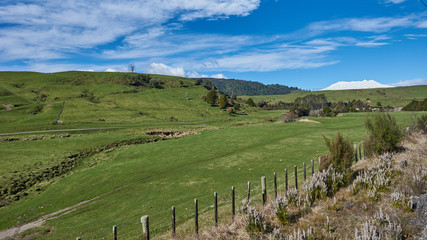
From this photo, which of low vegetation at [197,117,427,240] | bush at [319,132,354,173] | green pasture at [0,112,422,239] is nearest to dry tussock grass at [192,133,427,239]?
low vegetation at [197,117,427,240]

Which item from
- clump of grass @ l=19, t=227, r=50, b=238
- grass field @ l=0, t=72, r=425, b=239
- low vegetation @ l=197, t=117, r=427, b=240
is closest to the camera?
low vegetation @ l=197, t=117, r=427, b=240

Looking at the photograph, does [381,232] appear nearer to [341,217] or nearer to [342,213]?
[341,217]

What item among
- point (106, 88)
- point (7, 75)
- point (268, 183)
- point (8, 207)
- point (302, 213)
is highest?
point (7, 75)

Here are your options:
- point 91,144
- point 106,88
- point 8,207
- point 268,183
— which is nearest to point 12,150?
point 91,144

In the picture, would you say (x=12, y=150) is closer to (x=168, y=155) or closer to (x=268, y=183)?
(x=168, y=155)

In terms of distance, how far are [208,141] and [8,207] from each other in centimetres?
2904

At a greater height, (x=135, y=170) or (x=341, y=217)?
(x=341, y=217)

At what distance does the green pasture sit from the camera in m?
17.8

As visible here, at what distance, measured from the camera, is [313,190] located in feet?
40.5

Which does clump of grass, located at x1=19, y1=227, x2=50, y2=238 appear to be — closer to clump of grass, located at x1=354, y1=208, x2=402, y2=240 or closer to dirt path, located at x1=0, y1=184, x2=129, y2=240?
dirt path, located at x1=0, y1=184, x2=129, y2=240

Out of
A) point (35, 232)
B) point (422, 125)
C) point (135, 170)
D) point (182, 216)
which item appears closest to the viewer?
point (182, 216)

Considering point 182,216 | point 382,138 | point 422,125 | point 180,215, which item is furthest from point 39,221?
point 422,125

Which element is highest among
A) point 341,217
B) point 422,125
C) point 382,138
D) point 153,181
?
point 422,125

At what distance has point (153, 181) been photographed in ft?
83.0
